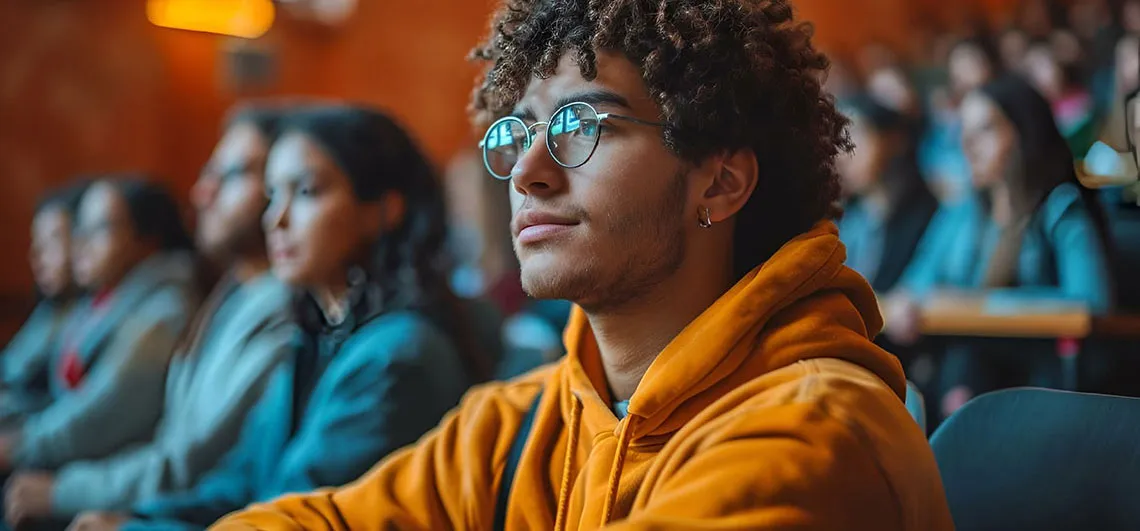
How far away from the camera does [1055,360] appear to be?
1867 millimetres

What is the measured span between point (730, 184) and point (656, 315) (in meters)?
0.15

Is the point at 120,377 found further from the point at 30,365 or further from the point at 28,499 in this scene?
the point at 30,365

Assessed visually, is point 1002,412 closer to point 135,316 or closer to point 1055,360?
point 1055,360

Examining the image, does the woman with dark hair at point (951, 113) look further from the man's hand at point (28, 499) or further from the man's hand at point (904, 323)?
the man's hand at point (28, 499)

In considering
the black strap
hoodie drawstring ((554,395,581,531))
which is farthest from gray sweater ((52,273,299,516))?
hoodie drawstring ((554,395,581,531))

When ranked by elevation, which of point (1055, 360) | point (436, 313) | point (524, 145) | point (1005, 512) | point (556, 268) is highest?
point (524, 145)

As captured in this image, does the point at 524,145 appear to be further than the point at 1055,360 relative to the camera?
No

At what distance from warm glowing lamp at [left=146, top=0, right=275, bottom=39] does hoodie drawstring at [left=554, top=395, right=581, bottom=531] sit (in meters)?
5.20

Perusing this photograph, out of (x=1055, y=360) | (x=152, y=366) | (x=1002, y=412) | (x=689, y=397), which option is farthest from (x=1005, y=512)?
(x=152, y=366)

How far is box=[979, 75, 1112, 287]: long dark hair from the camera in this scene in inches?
84.7

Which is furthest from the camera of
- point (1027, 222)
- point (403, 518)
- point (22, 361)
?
point (22, 361)

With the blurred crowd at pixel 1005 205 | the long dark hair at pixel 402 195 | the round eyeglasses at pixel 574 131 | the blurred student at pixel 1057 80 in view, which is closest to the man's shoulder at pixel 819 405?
the round eyeglasses at pixel 574 131

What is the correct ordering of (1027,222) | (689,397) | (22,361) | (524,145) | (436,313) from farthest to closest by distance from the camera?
1. (22,361)
2. (1027,222)
3. (436,313)
4. (524,145)
5. (689,397)

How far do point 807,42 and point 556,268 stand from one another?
368 mm
